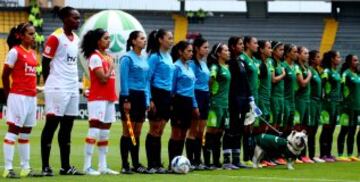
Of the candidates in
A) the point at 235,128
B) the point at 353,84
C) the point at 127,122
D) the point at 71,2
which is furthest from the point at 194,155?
the point at 71,2

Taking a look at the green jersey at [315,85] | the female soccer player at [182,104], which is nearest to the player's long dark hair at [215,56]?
the female soccer player at [182,104]

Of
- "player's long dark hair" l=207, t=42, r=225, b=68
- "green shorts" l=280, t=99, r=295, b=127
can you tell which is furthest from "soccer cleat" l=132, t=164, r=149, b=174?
"green shorts" l=280, t=99, r=295, b=127

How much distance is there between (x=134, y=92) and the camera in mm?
14945

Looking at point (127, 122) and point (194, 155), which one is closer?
point (127, 122)

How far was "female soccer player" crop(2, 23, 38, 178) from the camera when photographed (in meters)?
13.9

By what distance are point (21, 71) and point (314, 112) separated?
23.6 feet

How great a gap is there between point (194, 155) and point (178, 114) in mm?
1127

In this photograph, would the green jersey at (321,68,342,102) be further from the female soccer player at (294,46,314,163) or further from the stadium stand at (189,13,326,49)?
the stadium stand at (189,13,326,49)

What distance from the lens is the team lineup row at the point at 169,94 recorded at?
14109mm

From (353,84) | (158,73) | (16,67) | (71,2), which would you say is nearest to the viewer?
(16,67)

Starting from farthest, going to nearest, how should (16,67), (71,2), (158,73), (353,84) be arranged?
(71,2) → (353,84) → (158,73) → (16,67)

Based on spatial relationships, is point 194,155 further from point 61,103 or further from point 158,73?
point 61,103

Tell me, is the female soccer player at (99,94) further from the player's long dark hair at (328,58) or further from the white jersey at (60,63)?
the player's long dark hair at (328,58)

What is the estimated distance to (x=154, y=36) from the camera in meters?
15.5
